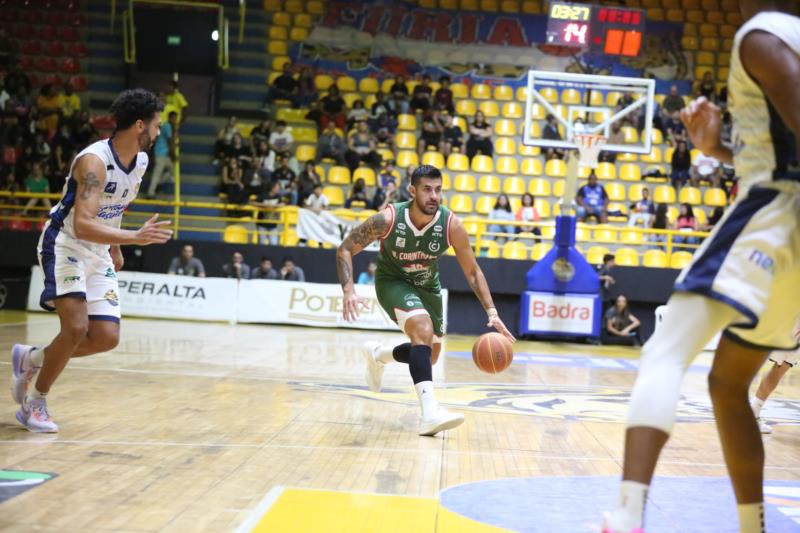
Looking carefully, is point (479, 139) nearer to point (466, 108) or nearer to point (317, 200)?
point (466, 108)

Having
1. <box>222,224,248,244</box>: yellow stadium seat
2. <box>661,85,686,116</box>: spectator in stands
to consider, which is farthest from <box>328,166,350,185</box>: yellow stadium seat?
<box>661,85,686,116</box>: spectator in stands

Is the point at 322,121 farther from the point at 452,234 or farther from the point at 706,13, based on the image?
the point at 452,234

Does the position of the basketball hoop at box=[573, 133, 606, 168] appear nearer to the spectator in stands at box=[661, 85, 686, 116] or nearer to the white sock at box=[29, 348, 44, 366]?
the spectator in stands at box=[661, 85, 686, 116]

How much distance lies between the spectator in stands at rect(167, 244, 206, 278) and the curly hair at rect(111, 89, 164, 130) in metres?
11.2

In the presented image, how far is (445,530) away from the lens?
351 cm

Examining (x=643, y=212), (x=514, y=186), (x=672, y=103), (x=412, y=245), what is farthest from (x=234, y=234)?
(x=412, y=245)

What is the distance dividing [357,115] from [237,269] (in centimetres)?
536

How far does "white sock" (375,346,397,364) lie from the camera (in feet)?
22.9

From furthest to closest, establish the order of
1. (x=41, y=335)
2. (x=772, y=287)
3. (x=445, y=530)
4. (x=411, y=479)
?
(x=41, y=335)
(x=411, y=479)
(x=445, y=530)
(x=772, y=287)

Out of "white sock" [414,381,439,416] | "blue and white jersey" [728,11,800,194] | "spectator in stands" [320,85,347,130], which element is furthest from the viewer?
"spectator in stands" [320,85,347,130]

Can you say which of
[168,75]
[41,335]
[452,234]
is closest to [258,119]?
[168,75]

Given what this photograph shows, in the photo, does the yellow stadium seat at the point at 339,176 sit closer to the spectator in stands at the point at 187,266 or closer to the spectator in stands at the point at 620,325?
the spectator in stands at the point at 187,266

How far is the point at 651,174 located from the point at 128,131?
16.2 meters

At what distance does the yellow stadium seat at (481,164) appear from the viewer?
65.5 ft
